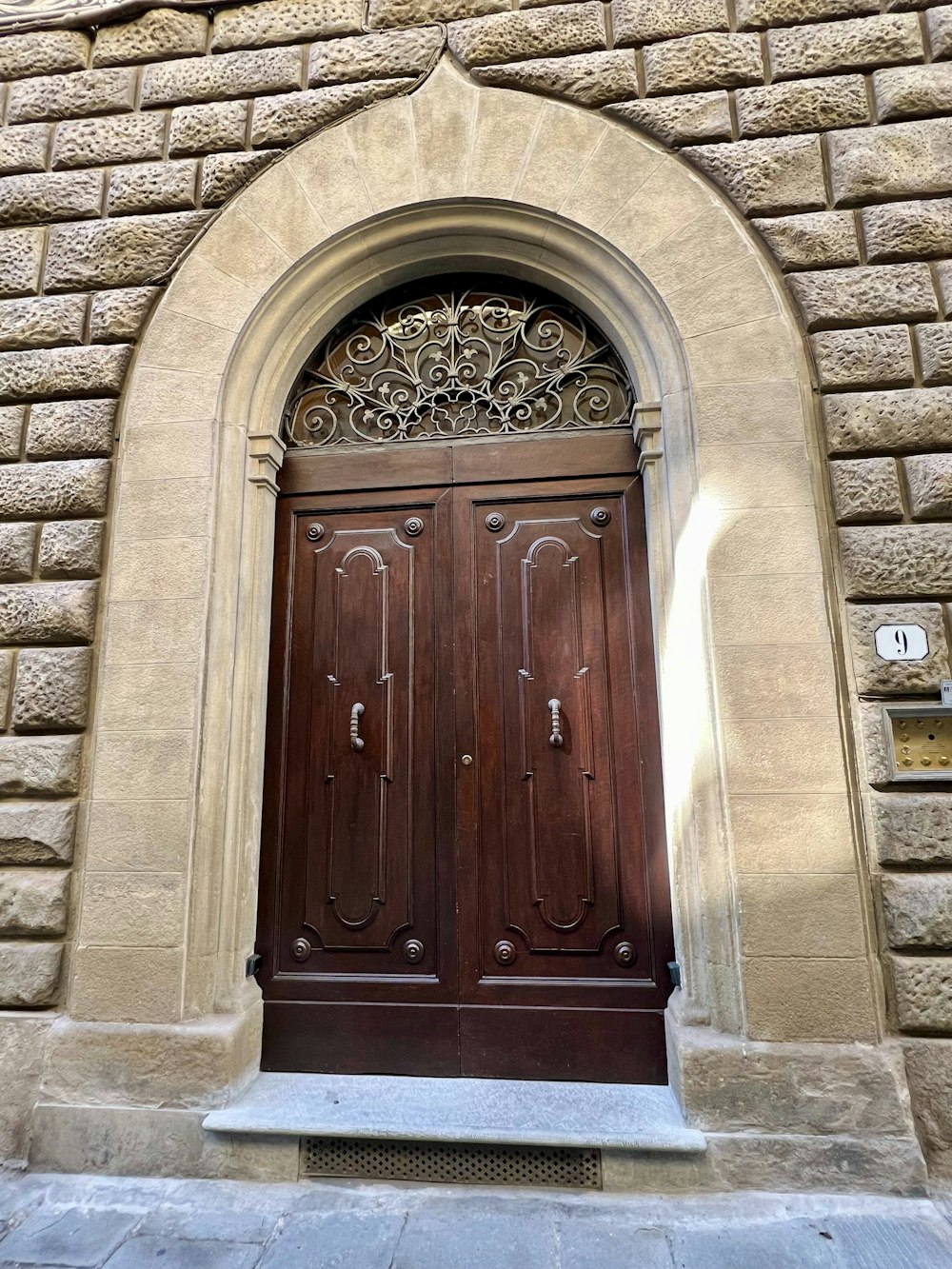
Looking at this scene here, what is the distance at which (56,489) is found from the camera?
354cm

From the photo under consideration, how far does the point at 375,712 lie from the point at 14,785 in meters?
1.62

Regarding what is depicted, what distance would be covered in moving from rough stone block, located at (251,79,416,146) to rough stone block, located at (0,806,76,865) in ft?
11.3

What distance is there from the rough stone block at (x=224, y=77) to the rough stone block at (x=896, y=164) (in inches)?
111

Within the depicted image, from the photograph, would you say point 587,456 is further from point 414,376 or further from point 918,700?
point 918,700

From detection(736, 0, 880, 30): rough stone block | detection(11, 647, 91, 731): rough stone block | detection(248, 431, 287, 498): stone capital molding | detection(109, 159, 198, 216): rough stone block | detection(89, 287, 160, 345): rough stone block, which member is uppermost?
detection(736, 0, 880, 30): rough stone block

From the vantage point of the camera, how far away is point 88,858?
10.4 ft

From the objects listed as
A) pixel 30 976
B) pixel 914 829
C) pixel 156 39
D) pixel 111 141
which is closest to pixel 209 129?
pixel 111 141

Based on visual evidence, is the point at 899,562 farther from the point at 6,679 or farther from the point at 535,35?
the point at 6,679

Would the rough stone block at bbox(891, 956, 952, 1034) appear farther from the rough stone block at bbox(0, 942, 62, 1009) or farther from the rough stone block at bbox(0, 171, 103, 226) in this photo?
the rough stone block at bbox(0, 171, 103, 226)

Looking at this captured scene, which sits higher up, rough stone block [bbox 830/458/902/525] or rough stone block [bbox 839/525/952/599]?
rough stone block [bbox 830/458/902/525]

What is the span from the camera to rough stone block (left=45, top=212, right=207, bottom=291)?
3736mm

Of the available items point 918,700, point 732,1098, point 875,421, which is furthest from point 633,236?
point 732,1098

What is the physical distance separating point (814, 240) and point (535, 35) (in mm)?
1797

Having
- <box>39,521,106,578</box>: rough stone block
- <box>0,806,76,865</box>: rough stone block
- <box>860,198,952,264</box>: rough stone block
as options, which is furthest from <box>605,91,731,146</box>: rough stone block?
<box>0,806,76,865</box>: rough stone block
